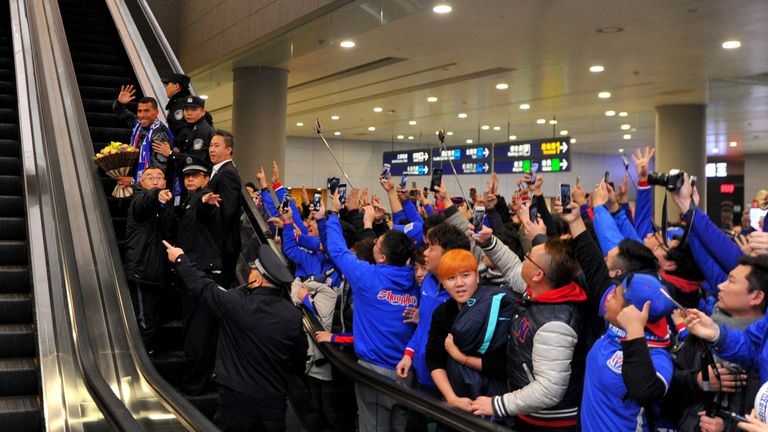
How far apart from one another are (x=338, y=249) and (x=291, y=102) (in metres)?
12.5

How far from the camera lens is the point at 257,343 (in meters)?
4.27

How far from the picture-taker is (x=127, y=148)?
5.88 metres

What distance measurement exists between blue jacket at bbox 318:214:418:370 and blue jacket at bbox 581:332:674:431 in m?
1.73

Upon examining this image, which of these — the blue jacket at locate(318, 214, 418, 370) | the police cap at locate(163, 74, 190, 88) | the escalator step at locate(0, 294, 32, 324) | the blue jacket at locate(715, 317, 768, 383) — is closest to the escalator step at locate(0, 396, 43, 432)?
the escalator step at locate(0, 294, 32, 324)

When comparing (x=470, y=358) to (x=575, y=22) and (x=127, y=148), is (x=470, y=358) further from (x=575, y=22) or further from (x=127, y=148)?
(x=575, y=22)

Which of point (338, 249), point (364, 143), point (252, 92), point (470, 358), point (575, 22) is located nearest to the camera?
point (470, 358)

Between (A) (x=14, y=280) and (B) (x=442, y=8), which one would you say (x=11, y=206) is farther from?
(B) (x=442, y=8)

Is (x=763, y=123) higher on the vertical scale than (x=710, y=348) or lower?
higher

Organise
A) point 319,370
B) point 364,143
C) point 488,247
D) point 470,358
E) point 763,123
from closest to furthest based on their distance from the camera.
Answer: point 470,358 → point 488,247 → point 319,370 → point 763,123 → point 364,143

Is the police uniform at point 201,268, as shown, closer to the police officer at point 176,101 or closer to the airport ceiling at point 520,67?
the police officer at point 176,101

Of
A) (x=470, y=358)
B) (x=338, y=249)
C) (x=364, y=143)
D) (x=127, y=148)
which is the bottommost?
(x=470, y=358)

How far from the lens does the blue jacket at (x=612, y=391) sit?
3.24 m

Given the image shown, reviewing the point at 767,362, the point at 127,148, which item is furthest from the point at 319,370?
the point at 767,362

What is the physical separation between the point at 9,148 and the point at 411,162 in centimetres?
1382
